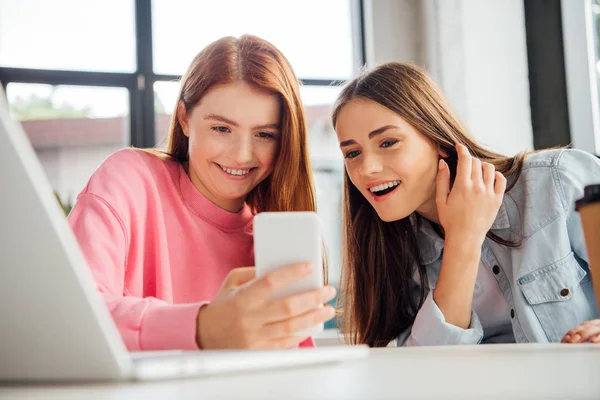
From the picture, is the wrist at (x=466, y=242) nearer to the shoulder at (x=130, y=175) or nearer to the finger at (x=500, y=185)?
the finger at (x=500, y=185)

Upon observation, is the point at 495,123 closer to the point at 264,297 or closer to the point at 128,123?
the point at 128,123

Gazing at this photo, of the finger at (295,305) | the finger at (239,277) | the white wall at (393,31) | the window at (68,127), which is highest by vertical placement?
the white wall at (393,31)

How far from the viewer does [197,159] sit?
4.39 feet

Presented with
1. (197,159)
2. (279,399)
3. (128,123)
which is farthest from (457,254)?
(128,123)

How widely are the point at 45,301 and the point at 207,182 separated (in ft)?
3.17

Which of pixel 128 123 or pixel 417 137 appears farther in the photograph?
pixel 128 123

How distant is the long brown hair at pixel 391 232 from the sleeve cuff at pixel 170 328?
0.80m

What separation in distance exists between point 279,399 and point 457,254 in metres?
0.98

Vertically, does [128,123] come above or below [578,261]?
above

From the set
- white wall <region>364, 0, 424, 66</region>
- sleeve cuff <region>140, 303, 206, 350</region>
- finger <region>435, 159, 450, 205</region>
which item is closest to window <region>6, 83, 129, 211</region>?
white wall <region>364, 0, 424, 66</region>

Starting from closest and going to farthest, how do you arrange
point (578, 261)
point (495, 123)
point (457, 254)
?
1. point (457, 254)
2. point (578, 261)
3. point (495, 123)

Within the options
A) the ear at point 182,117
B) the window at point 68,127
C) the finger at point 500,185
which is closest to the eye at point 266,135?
the ear at point 182,117

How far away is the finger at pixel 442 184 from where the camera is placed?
1.35m

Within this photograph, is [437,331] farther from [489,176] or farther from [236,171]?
[236,171]
